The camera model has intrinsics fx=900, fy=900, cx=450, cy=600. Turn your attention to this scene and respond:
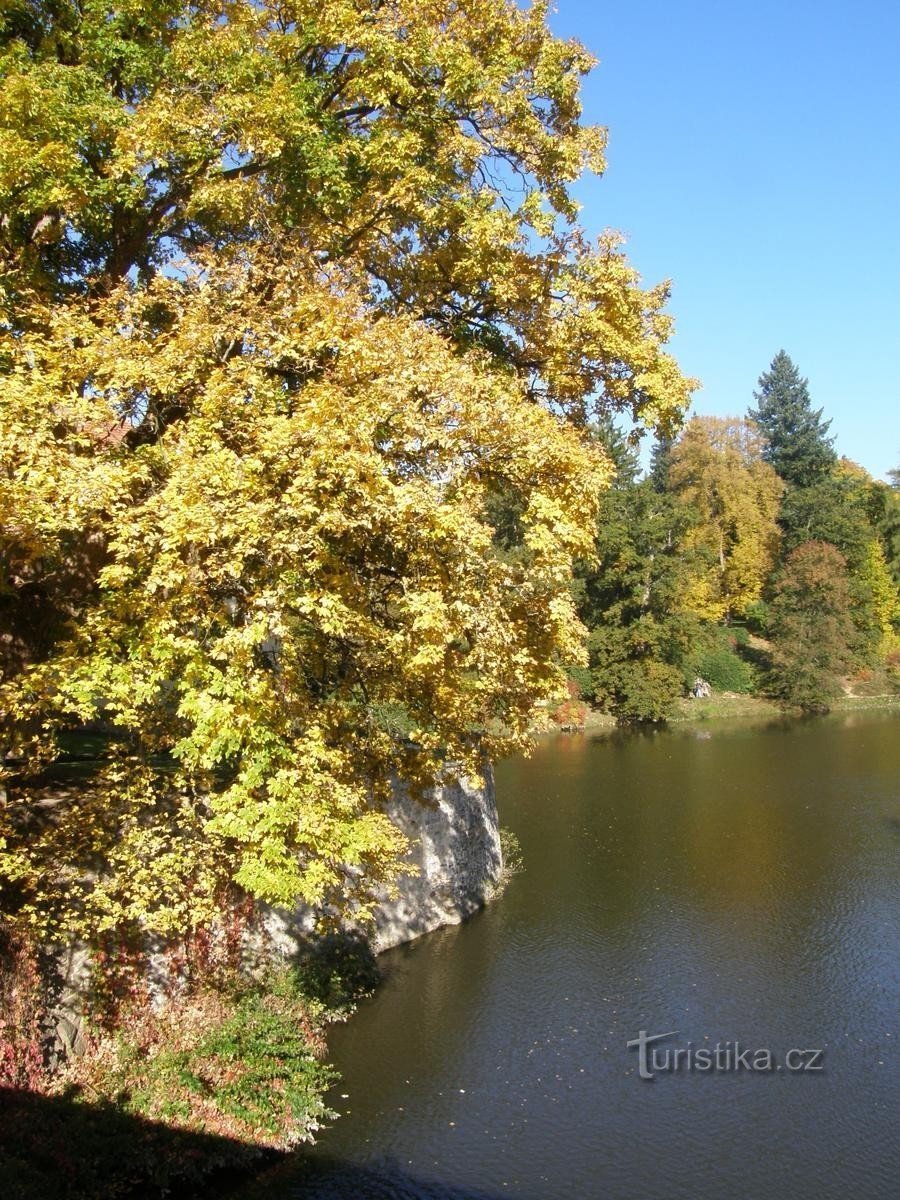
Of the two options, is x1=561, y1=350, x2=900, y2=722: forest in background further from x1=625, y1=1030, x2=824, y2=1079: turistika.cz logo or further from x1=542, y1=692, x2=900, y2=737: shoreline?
x1=625, y1=1030, x2=824, y2=1079: turistika.cz logo

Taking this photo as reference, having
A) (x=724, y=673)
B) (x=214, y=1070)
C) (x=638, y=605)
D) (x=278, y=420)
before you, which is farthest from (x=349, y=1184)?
(x=724, y=673)

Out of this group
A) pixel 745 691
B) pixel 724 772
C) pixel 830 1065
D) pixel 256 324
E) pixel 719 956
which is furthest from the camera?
pixel 745 691

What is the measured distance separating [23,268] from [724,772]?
23.3 meters

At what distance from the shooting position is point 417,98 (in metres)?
11.2

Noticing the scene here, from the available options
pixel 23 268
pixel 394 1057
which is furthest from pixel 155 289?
pixel 394 1057

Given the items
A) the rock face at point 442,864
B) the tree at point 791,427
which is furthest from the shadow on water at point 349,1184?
the tree at point 791,427

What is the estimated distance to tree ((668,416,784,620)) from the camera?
49375 mm

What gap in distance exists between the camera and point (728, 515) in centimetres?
4941

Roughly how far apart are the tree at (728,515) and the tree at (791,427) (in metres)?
2.15

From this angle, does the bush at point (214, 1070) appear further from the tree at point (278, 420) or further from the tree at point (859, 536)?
the tree at point (859, 536)

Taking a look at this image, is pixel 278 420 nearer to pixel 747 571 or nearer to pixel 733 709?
pixel 733 709

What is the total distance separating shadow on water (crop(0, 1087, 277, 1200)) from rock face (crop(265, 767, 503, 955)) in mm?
4830

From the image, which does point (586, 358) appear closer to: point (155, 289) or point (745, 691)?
point (155, 289)

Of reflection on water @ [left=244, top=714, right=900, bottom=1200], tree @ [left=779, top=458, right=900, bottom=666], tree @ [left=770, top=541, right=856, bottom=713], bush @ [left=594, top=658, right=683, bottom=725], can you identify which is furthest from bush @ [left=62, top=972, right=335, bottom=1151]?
tree @ [left=779, top=458, right=900, bottom=666]
